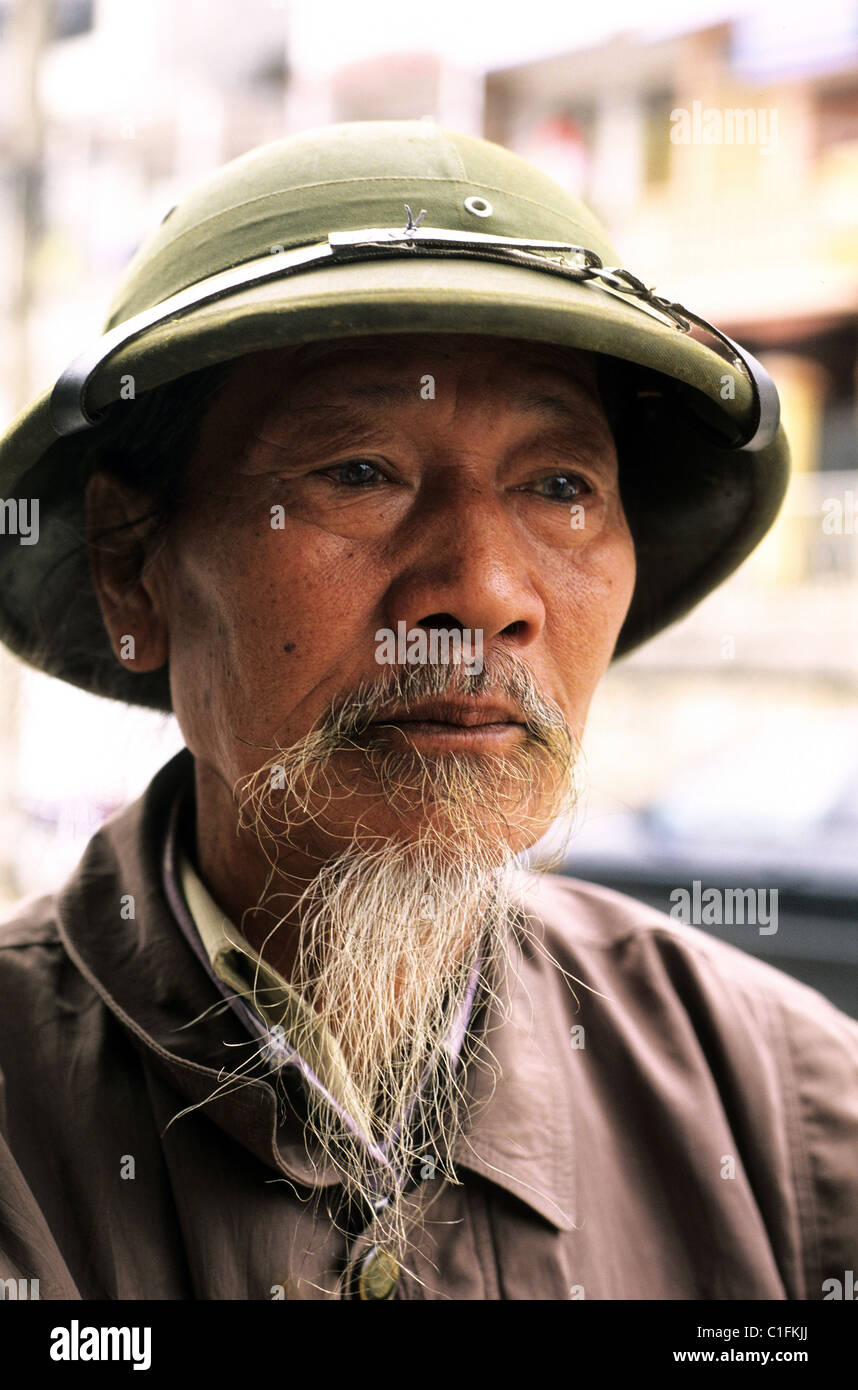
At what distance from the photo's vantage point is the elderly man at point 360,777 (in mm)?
1491

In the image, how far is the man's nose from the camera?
4.89 feet

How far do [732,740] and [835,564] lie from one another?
478 cm

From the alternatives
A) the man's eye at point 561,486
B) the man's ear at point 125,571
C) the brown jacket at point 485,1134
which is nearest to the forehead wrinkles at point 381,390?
the man's eye at point 561,486

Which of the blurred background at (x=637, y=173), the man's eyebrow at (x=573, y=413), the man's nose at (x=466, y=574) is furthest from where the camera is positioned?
the blurred background at (x=637, y=173)

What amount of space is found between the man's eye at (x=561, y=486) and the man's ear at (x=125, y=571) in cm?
61

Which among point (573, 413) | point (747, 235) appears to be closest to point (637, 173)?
point (747, 235)

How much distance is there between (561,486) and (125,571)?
0.70 metres

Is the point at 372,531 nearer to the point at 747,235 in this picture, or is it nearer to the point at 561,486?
the point at 561,486

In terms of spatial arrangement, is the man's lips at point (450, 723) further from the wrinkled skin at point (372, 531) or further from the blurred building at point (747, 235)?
the blurred building at point (747, 235)

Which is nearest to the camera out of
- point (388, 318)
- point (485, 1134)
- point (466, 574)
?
point (388, 318)

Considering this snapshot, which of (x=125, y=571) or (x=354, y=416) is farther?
(x=125, y=571)

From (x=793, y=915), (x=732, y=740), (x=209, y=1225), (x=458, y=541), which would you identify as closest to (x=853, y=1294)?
(x=209, y=1225)

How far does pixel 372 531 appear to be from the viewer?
157 cm

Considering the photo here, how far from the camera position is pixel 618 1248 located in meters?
1.71
